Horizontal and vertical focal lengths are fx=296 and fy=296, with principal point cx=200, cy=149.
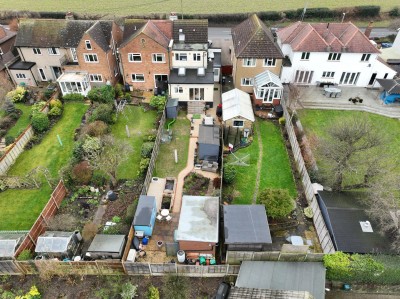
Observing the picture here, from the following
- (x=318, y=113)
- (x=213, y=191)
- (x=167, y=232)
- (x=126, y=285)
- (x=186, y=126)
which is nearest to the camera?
(x=126, y=285)

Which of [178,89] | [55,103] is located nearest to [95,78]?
[55,103]

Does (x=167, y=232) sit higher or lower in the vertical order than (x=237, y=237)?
lower

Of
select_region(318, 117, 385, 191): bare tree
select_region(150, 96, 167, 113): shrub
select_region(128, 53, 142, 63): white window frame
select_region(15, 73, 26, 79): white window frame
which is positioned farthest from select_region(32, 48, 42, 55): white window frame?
Result: select_region(318, 117, 385, 191): bare tree

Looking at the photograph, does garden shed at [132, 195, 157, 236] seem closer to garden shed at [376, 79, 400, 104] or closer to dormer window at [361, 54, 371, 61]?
garden shed at [376, 79, 400, 104]

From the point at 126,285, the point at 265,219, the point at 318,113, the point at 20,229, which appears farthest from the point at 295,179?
the point at 20,229

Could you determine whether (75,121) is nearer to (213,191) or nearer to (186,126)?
(186,126)

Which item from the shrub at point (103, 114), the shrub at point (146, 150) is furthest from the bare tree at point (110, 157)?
the shrub at point (103, 114)

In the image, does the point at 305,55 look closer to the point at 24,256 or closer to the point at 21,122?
the point at 21,122
